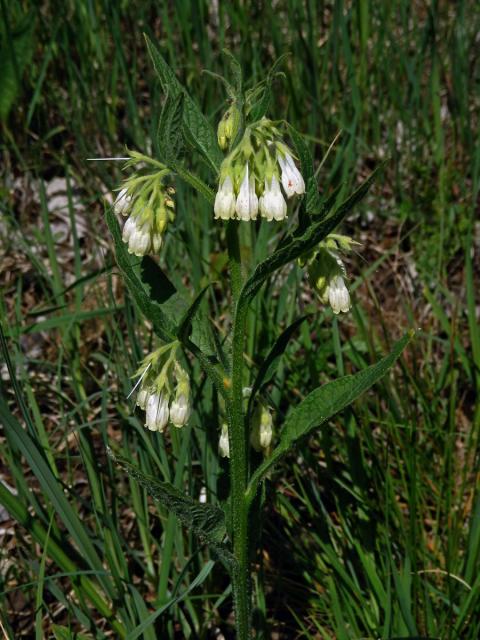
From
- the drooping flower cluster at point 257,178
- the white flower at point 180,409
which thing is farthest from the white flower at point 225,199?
the white flower at point 180,409

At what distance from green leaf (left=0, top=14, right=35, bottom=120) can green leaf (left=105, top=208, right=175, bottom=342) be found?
2322 mm

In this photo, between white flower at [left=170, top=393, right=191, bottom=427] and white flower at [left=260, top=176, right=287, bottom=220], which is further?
white flower at [left=170, top=393, right=191, bottom=427]

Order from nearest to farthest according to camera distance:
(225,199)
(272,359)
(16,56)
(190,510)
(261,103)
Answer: (225,199) < (261,103) < (190,510) < (272,359) < (16,56)

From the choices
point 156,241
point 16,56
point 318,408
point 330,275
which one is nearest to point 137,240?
point 156,241

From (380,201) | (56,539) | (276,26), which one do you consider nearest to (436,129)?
(380,201)

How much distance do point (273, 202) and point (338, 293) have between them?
1.12 ft

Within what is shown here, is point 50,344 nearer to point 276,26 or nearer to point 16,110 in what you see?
point 16,110

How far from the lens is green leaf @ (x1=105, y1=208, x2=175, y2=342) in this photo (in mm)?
1685

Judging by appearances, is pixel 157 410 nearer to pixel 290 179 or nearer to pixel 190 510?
pixel 190 510

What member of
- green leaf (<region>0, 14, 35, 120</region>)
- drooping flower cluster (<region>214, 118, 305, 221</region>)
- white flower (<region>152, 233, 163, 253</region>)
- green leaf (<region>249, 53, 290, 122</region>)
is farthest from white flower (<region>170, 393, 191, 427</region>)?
green leaf (<region>0, 14, 35, 120</region>)

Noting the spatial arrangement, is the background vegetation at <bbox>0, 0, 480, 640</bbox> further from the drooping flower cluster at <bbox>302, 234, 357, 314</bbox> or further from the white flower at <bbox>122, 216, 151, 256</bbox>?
the white flower at <bbox>122, 216, 151, 256</bbox>

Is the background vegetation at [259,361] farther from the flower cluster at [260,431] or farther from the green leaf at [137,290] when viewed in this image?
the green leaf at [137,290]

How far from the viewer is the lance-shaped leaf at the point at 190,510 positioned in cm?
169

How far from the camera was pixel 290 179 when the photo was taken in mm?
1582
